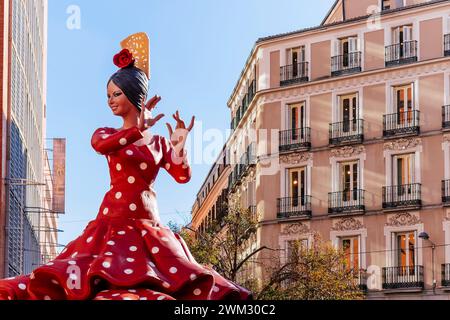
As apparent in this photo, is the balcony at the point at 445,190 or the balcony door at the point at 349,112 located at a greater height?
the balcony door at the point at 349,112

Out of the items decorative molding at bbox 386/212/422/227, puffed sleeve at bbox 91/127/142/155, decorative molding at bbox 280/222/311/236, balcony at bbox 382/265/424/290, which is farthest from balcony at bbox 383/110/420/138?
puffed sleeve at bbox 91/127/142/155

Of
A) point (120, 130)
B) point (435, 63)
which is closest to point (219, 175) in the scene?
point (435, 63)

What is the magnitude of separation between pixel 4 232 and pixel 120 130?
2483 cm

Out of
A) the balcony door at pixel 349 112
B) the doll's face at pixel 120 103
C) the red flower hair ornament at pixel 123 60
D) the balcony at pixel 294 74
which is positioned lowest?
the doll's face at pixel 120 103

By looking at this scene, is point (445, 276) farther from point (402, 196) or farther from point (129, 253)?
point (129, 253)

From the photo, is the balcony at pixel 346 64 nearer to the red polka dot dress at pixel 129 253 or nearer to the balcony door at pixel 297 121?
the balcony door at pixel 297 121

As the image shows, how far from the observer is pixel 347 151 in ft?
186

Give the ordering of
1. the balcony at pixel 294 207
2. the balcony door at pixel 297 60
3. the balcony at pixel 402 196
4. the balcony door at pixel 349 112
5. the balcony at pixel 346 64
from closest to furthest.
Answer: the balcony at pixel 402 196
the balcony at pixel 294 207
the balcony door at pixel 349 112
the balcony at pixel 346 64
the balcony door at pixel 297 60

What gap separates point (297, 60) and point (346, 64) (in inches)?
109

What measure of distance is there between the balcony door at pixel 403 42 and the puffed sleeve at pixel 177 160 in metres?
39.3

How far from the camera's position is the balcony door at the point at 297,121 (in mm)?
58438

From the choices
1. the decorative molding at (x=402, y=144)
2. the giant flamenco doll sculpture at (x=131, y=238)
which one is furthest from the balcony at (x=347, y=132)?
the giant flamenco doll sculpture at (x=131, y=238)

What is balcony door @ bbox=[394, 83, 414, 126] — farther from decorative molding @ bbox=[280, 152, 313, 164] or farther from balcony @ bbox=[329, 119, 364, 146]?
decorative molding @ bbox=[280, 152, 313, 164]

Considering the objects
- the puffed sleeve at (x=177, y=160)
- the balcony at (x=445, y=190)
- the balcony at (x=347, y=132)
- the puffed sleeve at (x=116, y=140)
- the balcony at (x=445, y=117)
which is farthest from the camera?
the balcony at (x=347, y=132)
